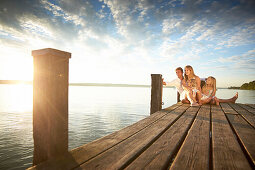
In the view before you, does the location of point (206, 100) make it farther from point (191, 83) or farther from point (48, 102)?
point (48, 102)

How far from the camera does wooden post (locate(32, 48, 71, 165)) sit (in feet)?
5.05

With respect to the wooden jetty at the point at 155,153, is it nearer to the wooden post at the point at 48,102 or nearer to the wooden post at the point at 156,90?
the wooden post at the point at 48,102

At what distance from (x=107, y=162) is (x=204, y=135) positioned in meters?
1.56

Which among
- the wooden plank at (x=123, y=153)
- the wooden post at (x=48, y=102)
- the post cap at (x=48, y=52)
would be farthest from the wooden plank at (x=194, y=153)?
the post cap at (x=48, y=52)

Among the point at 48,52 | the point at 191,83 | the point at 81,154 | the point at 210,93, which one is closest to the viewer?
the point at 48,52

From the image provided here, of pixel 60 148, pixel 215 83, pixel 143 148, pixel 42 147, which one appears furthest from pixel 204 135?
pixel 215 83

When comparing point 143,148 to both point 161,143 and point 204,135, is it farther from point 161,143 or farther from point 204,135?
point 204,135

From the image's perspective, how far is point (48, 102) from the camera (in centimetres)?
155

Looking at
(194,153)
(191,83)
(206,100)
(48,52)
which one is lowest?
(194,153)

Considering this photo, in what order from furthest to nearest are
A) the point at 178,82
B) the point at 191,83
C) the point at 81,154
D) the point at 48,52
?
the point at 178,82 → the point at 191,83 → the point at 81,154 → the point at 48,52

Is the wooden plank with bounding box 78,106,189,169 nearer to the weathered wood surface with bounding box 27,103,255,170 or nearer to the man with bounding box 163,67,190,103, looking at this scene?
the weathered wood surface with bounding box 27,103,255,170

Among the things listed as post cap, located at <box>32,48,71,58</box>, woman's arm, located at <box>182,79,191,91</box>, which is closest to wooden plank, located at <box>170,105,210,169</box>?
post cap, located at <box>32,48,71,58</box>

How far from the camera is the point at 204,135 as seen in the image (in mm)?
2297

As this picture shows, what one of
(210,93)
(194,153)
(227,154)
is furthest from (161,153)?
(210,93)
